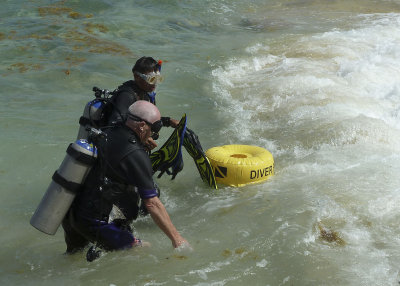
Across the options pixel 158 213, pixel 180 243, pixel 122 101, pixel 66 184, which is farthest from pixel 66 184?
pixel 122 101

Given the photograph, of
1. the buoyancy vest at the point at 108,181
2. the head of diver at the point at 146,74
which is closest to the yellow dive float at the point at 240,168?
the head of diver at the point at 146,74

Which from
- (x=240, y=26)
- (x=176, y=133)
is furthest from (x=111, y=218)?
(x=240, y=26)

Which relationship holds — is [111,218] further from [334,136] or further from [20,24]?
[20,24]

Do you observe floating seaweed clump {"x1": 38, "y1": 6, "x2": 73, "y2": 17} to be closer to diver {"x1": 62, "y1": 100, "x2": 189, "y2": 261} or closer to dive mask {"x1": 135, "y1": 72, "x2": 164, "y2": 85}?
dive mask {"x1": 135, "y1": 72, "x2": 164, "y2": 85}

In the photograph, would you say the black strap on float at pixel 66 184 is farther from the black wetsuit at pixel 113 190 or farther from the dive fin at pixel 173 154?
the dive fin at pixel 173 154

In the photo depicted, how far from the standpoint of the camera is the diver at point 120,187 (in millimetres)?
4465

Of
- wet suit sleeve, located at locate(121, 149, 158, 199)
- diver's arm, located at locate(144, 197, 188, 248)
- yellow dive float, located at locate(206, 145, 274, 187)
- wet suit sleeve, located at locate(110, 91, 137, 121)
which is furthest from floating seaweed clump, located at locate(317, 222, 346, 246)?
wet suit sleeve, located at locate(110, 91, 137, 121)

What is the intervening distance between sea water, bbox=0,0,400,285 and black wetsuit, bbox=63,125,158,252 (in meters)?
0.29

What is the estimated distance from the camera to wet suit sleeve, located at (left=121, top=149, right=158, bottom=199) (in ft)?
14.5

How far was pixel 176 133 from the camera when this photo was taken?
19.8ft

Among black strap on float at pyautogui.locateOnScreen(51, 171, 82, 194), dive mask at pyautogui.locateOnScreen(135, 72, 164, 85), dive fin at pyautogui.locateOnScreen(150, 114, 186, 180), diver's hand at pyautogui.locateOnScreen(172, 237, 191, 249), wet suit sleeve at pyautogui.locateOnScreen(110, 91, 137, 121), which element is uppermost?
dive mask at pyautogui.locateOnScreen(135, 72, 164, 85)

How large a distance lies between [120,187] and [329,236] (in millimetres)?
2206

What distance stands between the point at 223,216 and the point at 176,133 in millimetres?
1111

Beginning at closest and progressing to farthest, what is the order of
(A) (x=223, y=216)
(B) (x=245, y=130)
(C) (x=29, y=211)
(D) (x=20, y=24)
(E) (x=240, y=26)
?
(A) (x=223, y=216) < (C) (x=29, y=211) < (B) (x=245, y=130) < (D) (x=20, y=24) < (E) (x=240, y=26)
